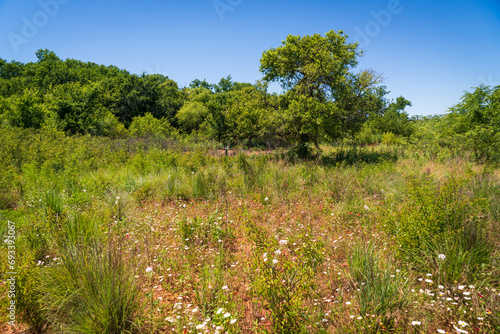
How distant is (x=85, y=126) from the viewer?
19.7m

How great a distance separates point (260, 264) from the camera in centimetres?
243

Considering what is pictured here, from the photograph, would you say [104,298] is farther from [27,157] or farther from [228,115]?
[228,115]

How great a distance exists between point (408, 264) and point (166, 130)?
26.7 meters

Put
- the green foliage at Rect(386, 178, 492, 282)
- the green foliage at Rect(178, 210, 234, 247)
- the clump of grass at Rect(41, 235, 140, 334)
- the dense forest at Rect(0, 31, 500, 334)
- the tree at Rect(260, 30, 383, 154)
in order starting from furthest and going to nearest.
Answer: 1. the tree at Rect(260, 30, 383, 154)
2. the green foliage at Rect(178, 210, 234, 247)
3. the green foliage at Rect(386, 178, 492, 282)
4. the dense forest at Rect(0, 31, 500, 334)
5. the clump of grass at Rect(41, 235, 140, 334)

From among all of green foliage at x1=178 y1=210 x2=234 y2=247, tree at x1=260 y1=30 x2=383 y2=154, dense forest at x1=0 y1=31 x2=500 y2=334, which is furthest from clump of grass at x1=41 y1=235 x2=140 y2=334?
tree at x1=260 y1=30 x2=383 y2=154

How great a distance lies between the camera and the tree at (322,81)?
10836 millimetres

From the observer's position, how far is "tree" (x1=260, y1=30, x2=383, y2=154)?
35.6 feet

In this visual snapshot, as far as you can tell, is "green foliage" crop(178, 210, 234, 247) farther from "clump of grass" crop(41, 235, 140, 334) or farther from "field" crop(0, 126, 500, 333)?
A: "clump of grass" crop(41, 235, 140, 334)

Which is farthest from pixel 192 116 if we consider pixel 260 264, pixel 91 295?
pixel 260 264

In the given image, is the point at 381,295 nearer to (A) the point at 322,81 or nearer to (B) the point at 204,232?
(B) the point at 204,232

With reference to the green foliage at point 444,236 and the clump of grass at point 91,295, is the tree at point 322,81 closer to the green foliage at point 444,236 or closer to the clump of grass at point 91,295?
the green foliage at point 444,236

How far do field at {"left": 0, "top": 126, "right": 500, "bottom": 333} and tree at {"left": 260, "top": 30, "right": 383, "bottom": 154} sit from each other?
5907 millimetres

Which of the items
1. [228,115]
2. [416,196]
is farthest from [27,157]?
[228,115]

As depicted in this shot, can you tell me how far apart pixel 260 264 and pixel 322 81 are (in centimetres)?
1104
